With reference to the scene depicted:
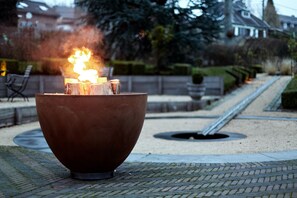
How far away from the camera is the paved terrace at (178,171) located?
431 cm

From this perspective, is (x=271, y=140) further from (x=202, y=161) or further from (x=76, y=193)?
(x=76, y=193)

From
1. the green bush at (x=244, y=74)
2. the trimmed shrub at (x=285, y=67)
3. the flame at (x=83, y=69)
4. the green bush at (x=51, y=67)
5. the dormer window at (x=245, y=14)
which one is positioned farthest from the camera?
the dormer window at (x=245, y=14)

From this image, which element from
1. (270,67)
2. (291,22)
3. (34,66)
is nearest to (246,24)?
(270,67)

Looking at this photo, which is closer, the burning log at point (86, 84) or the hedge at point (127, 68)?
the burning log at point (86, 84)

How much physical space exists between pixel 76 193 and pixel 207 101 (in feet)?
40.9

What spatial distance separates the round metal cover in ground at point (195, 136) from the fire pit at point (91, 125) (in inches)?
155

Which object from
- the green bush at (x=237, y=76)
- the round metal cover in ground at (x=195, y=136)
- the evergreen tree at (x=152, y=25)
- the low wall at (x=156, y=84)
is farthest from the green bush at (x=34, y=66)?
the green bush at (x=237, y=76)

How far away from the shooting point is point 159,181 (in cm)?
473

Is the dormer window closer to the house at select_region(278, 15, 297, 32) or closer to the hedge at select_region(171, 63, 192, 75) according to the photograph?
the house at select_region(278, 15, 297, 32)

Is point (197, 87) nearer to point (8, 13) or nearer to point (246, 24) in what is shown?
point (8, 13)

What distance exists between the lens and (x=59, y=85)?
17.4 metres

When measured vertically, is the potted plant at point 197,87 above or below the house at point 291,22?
below

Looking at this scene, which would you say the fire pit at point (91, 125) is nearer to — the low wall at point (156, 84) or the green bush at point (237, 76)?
the low wall at point (156, 84)

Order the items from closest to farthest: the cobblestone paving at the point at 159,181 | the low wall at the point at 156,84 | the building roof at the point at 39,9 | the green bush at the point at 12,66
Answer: the cobblestone paving at the point at 159,181
the green bush at the point at 12,66
the low wall at the point at 156,84
the building roof at the point at 39,9
